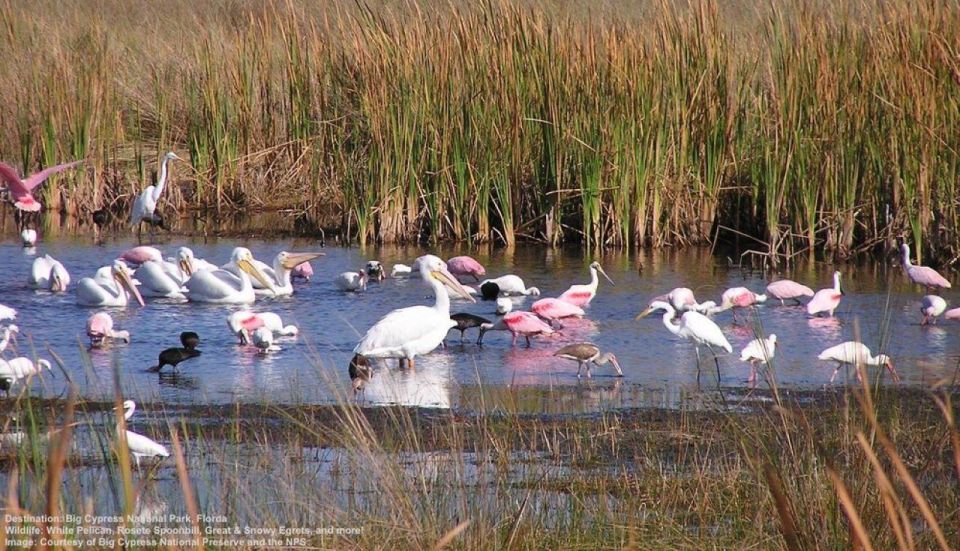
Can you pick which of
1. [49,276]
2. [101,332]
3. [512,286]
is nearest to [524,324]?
[512,286]

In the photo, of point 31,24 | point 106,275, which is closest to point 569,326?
point 106,275

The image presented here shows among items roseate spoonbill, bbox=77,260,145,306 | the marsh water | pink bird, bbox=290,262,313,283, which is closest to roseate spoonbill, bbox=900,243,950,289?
the marsh water

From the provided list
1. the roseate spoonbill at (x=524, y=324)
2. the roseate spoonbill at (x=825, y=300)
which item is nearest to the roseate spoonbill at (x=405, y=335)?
the roseate spoonbill at (x=524, y=324)

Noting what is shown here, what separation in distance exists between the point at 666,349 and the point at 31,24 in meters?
10.5

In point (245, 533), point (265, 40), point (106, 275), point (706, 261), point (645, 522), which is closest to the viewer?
point (245, 533)

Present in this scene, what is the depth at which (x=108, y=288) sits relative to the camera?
33.8 feet

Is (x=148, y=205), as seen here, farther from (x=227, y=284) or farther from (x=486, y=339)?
(x=486, y=339)

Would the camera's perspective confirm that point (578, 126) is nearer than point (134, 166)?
Yes

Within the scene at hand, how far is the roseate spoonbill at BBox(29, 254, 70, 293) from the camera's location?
10812 millimetres

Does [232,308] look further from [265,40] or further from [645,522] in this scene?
[645,522]

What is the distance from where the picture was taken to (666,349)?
8.83 metres

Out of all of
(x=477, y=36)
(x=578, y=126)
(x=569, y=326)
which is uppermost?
(x=477, y=36)

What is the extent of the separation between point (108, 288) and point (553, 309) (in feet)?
11.5

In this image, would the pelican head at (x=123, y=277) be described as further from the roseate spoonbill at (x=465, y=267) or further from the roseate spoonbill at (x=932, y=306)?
the roseate spoonbill at (x=932, y=306)
